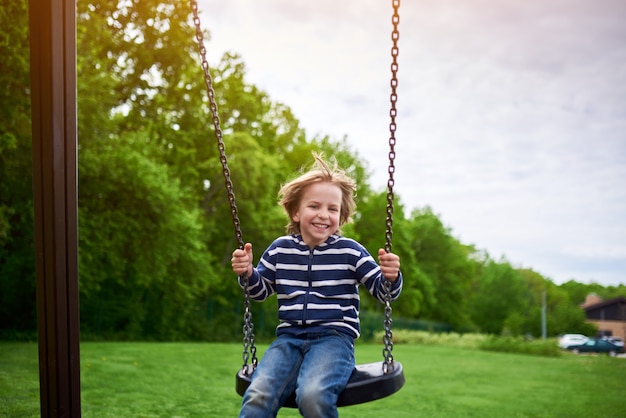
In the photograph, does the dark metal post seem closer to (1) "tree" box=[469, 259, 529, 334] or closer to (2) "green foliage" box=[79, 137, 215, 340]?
(2) "green foliage" box=[79, 137, 215, 340]

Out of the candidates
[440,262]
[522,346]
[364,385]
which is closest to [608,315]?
[440,262]

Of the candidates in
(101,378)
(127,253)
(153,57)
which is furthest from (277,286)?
(153,57)

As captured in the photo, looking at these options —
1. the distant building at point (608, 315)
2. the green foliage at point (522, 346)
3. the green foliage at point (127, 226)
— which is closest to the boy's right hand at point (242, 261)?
the green foliage at point (127, 226)

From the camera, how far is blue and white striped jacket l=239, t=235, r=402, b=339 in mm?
Answer: 3445

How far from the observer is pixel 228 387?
925 cm

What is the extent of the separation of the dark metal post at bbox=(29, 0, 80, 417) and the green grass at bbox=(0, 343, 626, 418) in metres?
2.74

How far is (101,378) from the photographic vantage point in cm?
911

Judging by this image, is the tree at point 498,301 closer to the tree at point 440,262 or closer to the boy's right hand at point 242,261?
the tree at point 440,262

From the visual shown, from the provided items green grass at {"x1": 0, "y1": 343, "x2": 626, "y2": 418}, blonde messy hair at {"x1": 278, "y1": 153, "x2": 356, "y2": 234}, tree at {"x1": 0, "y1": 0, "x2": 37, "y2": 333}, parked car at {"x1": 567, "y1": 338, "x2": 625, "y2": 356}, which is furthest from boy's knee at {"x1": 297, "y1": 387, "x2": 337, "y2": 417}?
parked car at {"x1": 567, "y1": 338, "x2": 625, "y2": 356}

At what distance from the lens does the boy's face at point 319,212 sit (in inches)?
141

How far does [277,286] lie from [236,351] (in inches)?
496

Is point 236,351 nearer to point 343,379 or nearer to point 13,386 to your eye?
point 13,386

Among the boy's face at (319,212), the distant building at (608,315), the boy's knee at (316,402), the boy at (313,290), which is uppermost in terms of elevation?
the boy's face at (319,212)

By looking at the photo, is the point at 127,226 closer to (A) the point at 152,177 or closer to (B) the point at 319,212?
(A) the point at 152,177
